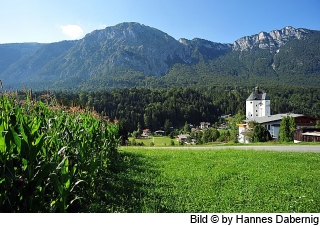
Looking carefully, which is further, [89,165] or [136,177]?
[136,177]

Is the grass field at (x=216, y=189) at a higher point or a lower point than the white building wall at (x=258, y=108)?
lower

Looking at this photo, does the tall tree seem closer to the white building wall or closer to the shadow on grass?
the shadow on grass

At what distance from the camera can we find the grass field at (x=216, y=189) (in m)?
4.15

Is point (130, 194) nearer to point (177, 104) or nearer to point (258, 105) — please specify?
point (258, 105)

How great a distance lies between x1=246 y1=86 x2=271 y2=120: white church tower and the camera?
204 ft

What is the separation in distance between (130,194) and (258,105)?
6384 cm

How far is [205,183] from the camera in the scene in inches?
222

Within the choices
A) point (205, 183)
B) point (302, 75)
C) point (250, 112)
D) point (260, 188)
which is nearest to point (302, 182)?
point (260, 188)

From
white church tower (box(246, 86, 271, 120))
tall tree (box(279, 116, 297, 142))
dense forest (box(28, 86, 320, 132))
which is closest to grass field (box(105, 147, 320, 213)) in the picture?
tall tree (box(279, 116, 297, 142))

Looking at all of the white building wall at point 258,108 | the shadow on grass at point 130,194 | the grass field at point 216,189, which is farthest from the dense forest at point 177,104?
the shadow on grass at point 130,194

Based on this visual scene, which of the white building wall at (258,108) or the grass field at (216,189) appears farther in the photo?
the white building wall at (258,108)

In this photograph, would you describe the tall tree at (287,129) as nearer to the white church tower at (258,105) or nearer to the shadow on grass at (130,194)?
the shadow on grass at (130,194)
